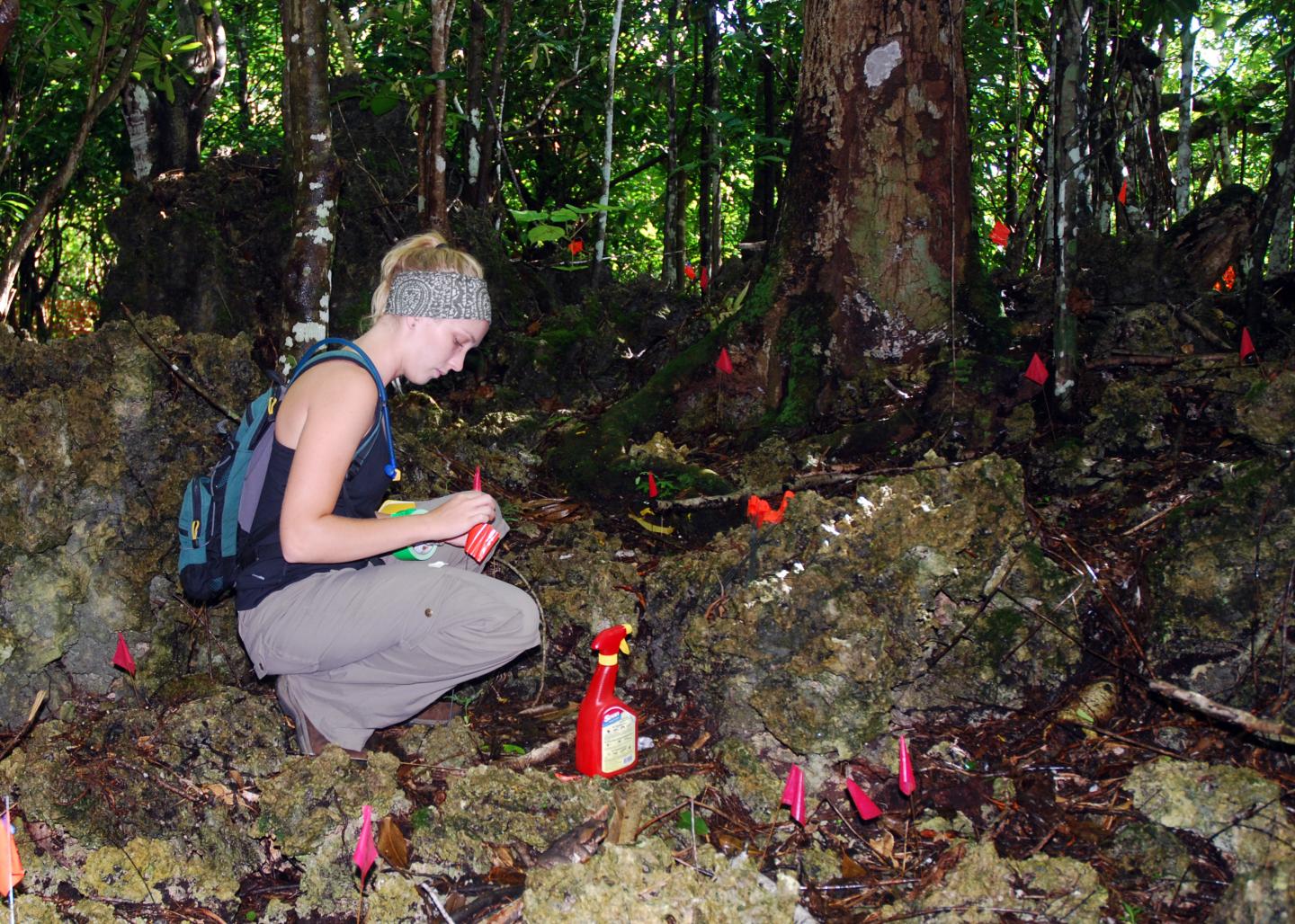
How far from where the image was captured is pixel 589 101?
1096 cm

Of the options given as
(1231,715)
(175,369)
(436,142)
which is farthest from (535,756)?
(436,142)

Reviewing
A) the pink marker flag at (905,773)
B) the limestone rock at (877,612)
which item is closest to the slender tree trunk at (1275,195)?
the limestone rock at (877,612)

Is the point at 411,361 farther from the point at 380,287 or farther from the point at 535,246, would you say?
the point at 535,246

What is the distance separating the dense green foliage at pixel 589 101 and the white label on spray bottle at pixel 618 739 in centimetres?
554

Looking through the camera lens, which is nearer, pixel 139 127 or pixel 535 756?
pixel 535 756

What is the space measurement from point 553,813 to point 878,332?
3.19 metres

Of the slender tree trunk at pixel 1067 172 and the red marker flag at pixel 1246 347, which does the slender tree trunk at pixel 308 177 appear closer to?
the slender tree trunk at pixel 1067 172

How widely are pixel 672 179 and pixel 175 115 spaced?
184 inches

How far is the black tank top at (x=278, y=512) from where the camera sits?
3082 mm

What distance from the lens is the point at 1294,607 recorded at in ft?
10.5

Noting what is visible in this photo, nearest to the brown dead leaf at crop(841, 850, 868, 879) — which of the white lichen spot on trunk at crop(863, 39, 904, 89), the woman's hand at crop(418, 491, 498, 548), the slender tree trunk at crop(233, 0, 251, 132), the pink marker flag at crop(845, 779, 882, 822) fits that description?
the pink marker flag at crop(845, 779, 882, 822)

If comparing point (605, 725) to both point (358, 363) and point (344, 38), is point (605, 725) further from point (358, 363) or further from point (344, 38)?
point (344, 38)

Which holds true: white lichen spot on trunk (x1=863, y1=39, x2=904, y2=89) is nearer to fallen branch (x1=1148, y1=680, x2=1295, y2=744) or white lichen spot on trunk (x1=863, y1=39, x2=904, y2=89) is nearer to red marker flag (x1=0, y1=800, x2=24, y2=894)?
fallen branch (x1=1148, y1=680, x2=1295, y2=744)

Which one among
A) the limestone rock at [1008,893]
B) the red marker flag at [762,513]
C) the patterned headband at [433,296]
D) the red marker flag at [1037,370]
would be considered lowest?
the limestone rock at [1008,893]
